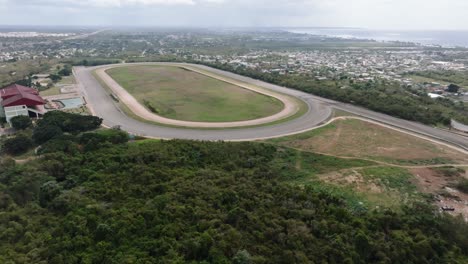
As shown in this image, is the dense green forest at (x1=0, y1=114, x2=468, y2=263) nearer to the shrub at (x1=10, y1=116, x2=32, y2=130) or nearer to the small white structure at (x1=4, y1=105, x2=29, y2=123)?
the shrub at (x1=10, y1=116, x2=32, y2=130)

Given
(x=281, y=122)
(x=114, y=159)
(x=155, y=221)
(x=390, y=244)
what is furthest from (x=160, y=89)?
(x=390, y=244)

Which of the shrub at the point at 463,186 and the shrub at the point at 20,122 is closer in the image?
the shrub at the point at 463,186

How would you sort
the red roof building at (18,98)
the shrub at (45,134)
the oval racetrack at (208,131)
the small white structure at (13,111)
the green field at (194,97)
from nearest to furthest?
the shrub at (45,134) < the oval racetrack at (208,131) < the small white structure at (13,111) < the red roof building at (18,98) < the green field at (194,97)

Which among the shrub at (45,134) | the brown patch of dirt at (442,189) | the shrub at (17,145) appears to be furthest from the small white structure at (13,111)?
the brown patch of dirt at (442,189)

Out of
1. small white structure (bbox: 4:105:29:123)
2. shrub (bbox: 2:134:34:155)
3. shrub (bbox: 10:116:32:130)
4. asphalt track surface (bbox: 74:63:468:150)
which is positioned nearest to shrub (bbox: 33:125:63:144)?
shrub (bbox: 2:134:34:155)

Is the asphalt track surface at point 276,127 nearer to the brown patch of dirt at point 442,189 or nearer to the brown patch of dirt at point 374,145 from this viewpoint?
the brown patch of dirt at point 374,145

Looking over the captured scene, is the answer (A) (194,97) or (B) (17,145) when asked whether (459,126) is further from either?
(B) (17,145)

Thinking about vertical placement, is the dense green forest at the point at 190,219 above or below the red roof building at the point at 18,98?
below
